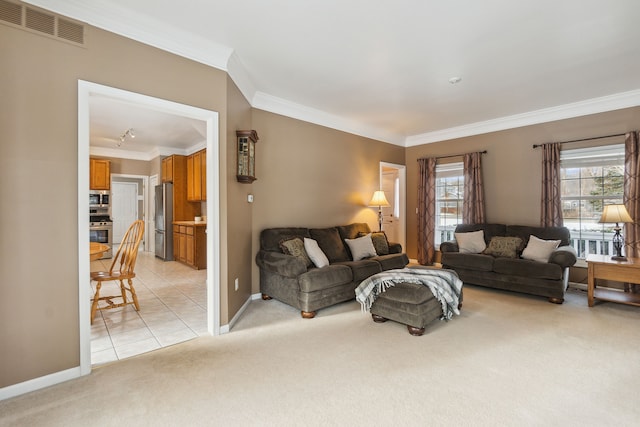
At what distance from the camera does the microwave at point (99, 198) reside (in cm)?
746

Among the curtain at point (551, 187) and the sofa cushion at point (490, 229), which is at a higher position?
the curtain at point (551, 187)

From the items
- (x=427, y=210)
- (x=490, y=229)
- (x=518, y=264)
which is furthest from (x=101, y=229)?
(x=518, y=264)

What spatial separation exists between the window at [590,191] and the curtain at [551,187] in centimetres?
15

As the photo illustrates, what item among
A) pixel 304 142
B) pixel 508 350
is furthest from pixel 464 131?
pixel 508 350

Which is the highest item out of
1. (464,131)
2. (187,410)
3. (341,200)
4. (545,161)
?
(464,131)

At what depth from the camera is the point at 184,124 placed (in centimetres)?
539

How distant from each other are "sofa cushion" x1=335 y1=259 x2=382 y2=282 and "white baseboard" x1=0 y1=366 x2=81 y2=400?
9.05ft

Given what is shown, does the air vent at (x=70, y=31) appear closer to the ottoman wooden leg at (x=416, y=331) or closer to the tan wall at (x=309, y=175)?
the tan wall at (x=309, y=175)

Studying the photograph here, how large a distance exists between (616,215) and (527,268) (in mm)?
1165

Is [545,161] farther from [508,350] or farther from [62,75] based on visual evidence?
[62,75]

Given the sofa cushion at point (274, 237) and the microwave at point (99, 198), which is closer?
the sofa cushion at point (274, 237)

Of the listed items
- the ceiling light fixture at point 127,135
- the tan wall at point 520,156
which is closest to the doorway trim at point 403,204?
the tan wall at point 520,156

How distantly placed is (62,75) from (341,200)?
3.90 m

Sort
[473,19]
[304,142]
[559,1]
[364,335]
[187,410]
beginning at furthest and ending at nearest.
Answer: [304,142] → [364,335] → [473,19] → [559,1] → [187,410]
